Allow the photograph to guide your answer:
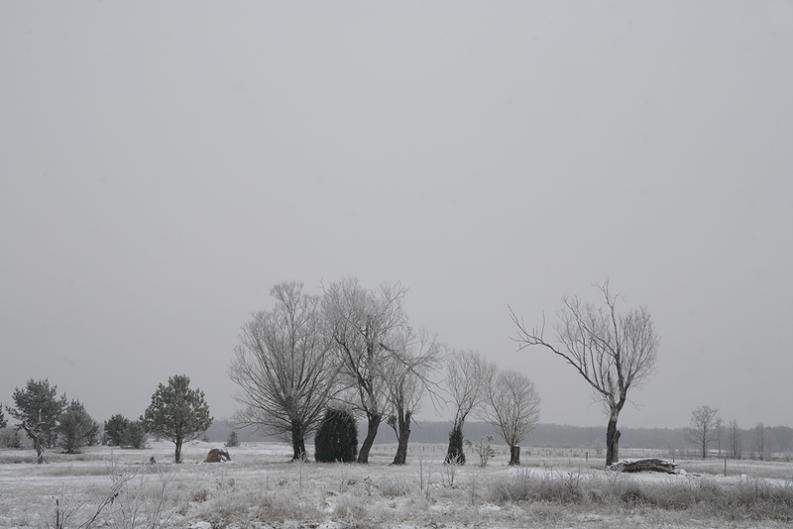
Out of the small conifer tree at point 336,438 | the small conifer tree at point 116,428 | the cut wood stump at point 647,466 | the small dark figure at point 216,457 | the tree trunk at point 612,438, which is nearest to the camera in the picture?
the cut wood stump at point 647,466

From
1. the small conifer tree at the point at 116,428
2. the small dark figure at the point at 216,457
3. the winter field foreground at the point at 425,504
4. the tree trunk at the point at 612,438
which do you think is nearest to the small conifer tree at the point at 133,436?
the small conifer tree at the point at 116,428

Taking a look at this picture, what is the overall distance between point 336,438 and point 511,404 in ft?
67.0

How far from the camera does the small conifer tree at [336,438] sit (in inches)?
1094

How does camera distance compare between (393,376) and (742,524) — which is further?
(393,376)

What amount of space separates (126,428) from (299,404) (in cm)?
3236

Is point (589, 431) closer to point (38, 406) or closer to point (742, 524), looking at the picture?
point (38, 406)

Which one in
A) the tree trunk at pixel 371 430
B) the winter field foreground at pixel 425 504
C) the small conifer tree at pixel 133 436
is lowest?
the small conifer tree at pixel 133 436

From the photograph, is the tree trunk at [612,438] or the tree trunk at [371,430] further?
the tree trunk at [371,430]

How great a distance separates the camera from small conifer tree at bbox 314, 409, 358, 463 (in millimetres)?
27788

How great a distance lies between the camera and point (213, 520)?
10.8 metres

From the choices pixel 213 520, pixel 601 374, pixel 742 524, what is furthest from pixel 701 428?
pixel 213 520

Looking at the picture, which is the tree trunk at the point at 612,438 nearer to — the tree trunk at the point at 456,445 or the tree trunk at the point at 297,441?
the tree trunk at the point at 456,445

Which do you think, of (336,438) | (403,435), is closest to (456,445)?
(403,435)

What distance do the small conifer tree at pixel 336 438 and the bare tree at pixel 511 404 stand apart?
1515 cm
